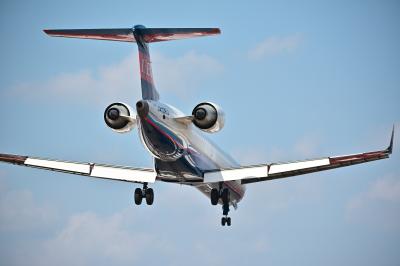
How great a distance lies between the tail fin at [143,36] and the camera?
1508 inches

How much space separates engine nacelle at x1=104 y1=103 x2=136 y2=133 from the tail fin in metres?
1.10

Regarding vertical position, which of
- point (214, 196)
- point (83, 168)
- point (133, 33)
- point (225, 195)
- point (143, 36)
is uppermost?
point (133, 33)

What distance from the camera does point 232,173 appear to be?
42.2 metres

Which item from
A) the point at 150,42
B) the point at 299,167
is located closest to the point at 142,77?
the point at 150,42

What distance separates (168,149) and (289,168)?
19.7ft

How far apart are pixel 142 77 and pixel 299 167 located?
8.33m

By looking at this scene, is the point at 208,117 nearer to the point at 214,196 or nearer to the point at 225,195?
the point at 214,196

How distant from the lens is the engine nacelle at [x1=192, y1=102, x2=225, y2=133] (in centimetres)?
3794

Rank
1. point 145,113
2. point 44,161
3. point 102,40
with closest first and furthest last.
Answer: point 145,113, point 102,40, point 44,161

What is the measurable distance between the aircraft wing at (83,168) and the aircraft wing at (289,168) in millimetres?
3603

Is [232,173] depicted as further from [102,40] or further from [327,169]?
[102,40]

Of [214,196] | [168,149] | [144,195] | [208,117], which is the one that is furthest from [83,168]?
[208,117]

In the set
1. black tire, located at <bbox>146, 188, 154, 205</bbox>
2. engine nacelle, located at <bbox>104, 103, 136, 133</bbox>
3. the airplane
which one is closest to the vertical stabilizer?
the airplane

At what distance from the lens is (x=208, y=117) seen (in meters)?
37.9
